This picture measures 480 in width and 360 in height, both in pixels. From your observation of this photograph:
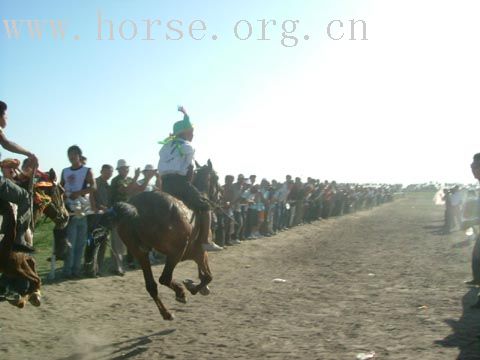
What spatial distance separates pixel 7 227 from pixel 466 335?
5.87 m

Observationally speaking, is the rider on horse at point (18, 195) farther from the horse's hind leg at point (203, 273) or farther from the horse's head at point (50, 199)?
the horse's hind leg at point (203, 273)

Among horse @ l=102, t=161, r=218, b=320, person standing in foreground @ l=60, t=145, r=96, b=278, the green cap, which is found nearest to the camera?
horse @ l=102, t=161, r=218, b=320

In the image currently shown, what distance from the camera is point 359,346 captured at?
20.4 feet

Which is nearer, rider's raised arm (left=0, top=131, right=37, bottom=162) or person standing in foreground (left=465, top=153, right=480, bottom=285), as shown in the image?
rider's raised arm (left=0, top=131, right=37, bottom=162)

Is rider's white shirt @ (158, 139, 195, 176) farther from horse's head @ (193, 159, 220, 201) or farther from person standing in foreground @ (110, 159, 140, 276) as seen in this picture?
person standing in foreground @ (110, 159, 140, 276)

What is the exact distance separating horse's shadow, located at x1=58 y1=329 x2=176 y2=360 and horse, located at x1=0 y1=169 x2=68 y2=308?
95 cm

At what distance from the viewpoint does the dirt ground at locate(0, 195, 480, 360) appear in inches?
244

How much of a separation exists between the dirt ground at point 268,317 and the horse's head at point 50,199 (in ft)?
5.28

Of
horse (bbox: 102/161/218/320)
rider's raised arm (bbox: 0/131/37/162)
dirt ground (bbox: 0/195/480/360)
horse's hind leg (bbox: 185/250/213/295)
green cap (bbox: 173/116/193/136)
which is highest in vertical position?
green cap (bbox: 173/116/193/136)

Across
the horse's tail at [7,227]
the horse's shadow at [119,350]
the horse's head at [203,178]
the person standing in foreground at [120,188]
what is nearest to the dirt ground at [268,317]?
the horse's shadow at [119,350]

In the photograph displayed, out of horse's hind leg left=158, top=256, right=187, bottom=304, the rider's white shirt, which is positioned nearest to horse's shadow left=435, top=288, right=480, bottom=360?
horse's hind leg left=158, top=256, right=187, bottom=304

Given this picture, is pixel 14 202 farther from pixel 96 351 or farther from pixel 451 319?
pixel 451 319

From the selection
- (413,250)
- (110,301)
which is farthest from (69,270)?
(413,250)

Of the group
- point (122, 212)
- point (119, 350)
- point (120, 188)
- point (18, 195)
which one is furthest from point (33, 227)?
point (120, 188)
